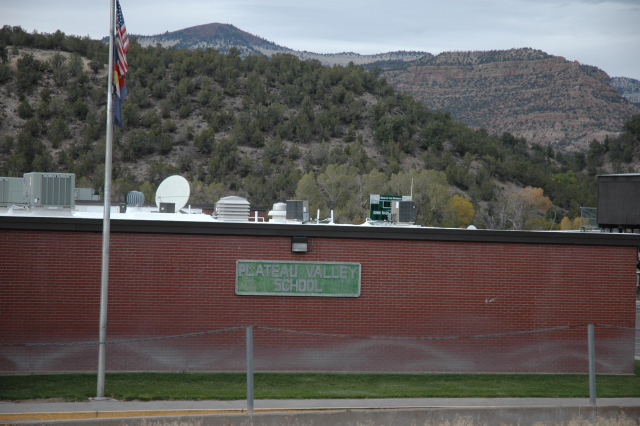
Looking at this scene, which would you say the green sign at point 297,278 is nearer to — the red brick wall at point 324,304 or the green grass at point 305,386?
the red brick wall at point 324,304

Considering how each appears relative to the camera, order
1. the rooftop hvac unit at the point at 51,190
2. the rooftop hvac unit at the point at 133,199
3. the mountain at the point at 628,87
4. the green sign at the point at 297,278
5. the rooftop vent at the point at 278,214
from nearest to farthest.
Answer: the green sign at the point at 297,278 < the rooftop hvac unit at the point at 51,190 < the rooftop vent at the point at 278,214 < the rooftop hvac unit at the point at 133,199 < the mountain at the point at 628,87

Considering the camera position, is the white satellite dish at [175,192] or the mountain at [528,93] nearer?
the white satellite dish at [175,192]

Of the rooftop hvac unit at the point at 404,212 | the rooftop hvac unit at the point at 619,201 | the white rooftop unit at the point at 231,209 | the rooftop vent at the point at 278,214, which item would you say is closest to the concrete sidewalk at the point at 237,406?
the rooftop hvac unit at the point at 404,212

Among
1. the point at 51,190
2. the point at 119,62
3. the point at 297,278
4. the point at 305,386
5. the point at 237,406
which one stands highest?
the point at 119,62

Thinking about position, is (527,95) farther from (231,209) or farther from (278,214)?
(231,209)

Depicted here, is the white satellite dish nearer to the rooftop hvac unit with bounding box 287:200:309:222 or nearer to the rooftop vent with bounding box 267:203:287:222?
the rooftop vent with bounding box 267:203:287:222

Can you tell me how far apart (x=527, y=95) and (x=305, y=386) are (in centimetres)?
14337

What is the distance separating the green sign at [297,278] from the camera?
1603cm

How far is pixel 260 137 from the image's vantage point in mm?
76062

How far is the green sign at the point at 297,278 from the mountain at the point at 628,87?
6813 inches

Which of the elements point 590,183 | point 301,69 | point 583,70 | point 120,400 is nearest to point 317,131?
point 301,69

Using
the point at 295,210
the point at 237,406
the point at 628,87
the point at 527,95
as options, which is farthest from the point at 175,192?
the point at 628,87

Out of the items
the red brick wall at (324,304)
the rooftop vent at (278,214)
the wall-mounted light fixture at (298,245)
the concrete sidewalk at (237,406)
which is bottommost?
the concrete sidewalk at (237,406)

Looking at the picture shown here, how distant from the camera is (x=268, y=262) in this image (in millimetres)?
16141
